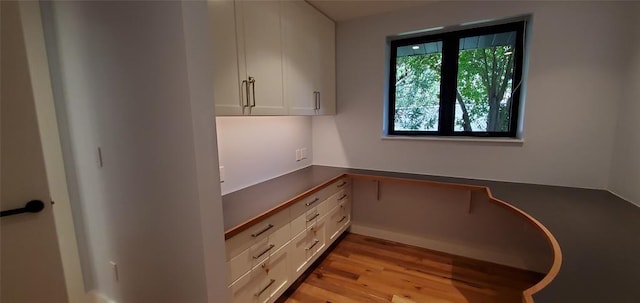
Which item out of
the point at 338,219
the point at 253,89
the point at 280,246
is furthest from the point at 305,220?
the point at 253,89

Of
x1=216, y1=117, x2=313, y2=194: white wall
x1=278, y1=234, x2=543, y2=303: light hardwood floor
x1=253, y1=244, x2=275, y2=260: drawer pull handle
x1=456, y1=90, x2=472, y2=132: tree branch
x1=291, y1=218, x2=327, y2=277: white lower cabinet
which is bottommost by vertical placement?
x1=278, y1=234, x2=543, y2=303: light hardwood floor

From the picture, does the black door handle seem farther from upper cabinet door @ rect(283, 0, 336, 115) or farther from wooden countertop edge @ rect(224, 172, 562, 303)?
upper cabinet door @ rect(283, 0, 336, 115)

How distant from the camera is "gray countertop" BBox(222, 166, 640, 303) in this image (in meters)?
0.88

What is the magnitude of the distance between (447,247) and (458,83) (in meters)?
1.54

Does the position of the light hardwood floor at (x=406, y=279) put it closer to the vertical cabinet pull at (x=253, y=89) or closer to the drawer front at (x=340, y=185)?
the drawer front at (x=340, y=185)

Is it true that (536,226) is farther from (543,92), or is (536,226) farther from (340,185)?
(340,185)

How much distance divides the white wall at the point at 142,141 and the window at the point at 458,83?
205 centimetres

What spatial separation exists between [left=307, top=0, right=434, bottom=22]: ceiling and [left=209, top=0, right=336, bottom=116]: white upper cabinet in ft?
0.26

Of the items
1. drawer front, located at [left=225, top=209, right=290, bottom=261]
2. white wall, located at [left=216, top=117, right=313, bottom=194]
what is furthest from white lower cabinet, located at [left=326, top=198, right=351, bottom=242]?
drawer front, located at [left=225, top=209, right=290, bottom=261]

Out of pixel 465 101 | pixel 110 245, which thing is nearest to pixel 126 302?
pixel 110 245

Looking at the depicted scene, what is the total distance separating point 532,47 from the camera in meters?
1.97

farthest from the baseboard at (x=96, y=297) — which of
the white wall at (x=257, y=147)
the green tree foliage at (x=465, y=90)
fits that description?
the green tree foliage at (x=465, y=90)

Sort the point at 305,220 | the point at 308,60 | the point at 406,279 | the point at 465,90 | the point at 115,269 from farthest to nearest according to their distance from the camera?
the point at 465,90, the point at 308,60, the point at 406,279, the point at 305,220, the point at 115,269

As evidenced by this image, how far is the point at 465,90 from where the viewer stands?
2.34 meters
